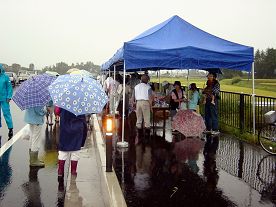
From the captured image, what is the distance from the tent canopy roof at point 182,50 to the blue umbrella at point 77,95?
3.03 m

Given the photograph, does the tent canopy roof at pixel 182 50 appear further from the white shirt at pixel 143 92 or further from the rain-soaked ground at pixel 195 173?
the rain-soaked ground at pixel 195 173

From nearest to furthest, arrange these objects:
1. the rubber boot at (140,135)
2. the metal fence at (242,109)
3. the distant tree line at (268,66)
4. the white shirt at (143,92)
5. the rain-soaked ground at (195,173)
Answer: the rain-soaked ground at (195,173) → the rubber boot at (140,135) → the metal fence at (242,109) → the white shirt at (143,92) → the distant tree line at (268,66)

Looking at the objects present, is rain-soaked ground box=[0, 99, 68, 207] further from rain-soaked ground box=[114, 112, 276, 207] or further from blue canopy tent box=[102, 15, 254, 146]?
blue canopy tent box=[102, 15, 254, 146]

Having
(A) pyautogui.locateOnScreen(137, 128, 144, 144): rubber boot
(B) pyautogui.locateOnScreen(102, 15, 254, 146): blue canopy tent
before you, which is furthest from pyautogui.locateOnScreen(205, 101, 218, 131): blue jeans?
(A) pyautogui.locateOnScreen(137, 128, 144, 144): rubber boot

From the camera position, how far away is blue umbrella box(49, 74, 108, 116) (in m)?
6.07

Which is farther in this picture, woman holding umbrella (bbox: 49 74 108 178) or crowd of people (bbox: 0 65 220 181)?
crowd of people (bbox: 0 65 220 181)

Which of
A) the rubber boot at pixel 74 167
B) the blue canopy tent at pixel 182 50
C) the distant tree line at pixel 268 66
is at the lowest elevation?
the rubber boot at pixel 74 167

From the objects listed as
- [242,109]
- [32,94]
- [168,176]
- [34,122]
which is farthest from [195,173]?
[242,109]

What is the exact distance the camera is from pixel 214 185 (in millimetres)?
6559

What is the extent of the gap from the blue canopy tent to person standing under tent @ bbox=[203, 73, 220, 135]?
912 millimetres

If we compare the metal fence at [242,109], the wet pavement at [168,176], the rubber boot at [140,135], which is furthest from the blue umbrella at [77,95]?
the metal fence at [242,109]

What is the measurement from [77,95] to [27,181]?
6.47 feet

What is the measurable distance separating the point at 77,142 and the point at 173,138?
517 centimetres

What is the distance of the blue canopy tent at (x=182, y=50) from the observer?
9547 mm
